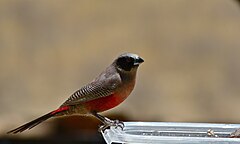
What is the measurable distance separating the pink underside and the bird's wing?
0.8 inches

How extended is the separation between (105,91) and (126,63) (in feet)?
0.40

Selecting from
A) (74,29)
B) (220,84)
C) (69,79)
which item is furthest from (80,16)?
(220,84)

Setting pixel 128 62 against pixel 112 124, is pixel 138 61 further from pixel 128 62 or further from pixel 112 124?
pixel 112 124

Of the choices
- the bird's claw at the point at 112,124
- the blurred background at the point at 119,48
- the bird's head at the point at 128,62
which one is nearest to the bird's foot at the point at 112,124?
the bird's claw at the point at 112,124

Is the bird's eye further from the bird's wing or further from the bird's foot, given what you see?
the bird's foot

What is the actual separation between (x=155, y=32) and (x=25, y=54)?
3.68 ft

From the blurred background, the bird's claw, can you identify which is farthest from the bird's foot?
the blurred background

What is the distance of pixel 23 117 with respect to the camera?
5.72m

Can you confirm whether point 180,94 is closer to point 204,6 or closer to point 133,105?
point 133,105

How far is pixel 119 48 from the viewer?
18.3 ft

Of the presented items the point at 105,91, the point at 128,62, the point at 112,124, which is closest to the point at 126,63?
the point at 128,62

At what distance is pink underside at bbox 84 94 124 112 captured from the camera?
6.21ft

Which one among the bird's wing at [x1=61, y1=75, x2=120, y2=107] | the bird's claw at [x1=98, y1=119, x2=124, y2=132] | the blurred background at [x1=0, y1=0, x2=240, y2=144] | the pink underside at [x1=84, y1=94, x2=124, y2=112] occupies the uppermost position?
the blurred background at [x1=0, y1=0, x2=240, y2=144]

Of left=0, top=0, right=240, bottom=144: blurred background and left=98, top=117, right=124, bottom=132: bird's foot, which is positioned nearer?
left=98, top=117, right=124, bottom=132: bird's foot
